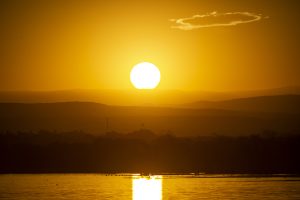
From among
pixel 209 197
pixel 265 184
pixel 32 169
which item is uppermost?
pixel 32 169

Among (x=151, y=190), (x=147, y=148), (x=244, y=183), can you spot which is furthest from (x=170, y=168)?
(x=151, y=190)

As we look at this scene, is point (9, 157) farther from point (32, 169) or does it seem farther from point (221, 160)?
point (221, 160)

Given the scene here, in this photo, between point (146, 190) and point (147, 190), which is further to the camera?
point (147, 190)

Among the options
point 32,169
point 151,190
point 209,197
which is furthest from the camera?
point 32,169

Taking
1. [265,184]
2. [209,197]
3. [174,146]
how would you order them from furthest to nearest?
[174,146], [265,184], [209,197]

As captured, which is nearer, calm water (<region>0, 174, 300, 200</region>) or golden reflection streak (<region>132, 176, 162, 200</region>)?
calm water (<region>0, 174, 300, 200</region>)

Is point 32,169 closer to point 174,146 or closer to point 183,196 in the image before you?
point 174,146

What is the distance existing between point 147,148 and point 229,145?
19859 millimetres

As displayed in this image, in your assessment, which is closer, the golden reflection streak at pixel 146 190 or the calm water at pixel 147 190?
the calm water at pixel 147 190

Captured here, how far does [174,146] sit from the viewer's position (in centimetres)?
17950

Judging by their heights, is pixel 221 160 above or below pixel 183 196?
above

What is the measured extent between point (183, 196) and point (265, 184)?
26.0 m

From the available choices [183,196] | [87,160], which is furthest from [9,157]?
[183,196]

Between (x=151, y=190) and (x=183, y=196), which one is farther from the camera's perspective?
(x=151, y=190)
